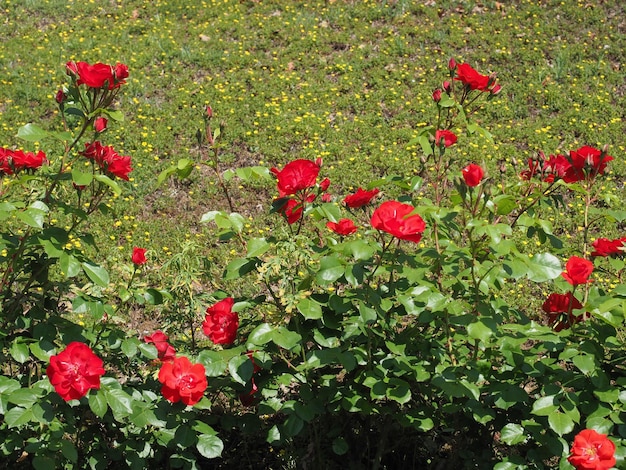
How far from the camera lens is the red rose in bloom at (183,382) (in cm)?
225

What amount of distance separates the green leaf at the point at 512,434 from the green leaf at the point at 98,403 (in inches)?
47.1

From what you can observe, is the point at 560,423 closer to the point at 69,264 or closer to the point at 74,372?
the point at 74,372

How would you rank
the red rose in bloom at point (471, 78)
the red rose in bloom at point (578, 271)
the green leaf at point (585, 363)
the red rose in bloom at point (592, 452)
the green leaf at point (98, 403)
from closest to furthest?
1. the red rose in bloom at point (592, 452)
2. the green leaf at point (585, 363)
3. the green leaf at point (98, 403)
4. the red rose in bloom at point (578, 271)
5. the red rose in bloom at point (471, 78)

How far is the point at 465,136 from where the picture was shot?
22.5ft

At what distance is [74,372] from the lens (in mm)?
2205

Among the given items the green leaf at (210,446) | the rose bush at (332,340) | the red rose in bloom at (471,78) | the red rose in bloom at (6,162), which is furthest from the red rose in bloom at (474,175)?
the red rose in bloom at (6,162)

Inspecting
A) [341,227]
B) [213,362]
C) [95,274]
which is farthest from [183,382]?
[341,227]

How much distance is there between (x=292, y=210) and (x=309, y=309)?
0.35 meters

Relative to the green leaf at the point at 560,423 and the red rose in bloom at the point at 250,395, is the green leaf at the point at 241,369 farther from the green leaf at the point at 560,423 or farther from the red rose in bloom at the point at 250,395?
the green leaf at the point at 560,423

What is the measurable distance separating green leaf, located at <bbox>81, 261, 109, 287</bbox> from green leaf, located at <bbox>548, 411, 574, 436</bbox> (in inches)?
55.3

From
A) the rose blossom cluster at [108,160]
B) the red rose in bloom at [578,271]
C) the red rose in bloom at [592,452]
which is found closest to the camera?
the red rose in bloom at [592,452]

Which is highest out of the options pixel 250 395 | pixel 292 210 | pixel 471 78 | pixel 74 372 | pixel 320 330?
pixel 471 78

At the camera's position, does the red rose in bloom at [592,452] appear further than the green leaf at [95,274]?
No

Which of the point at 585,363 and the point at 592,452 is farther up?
the point at 585,363
